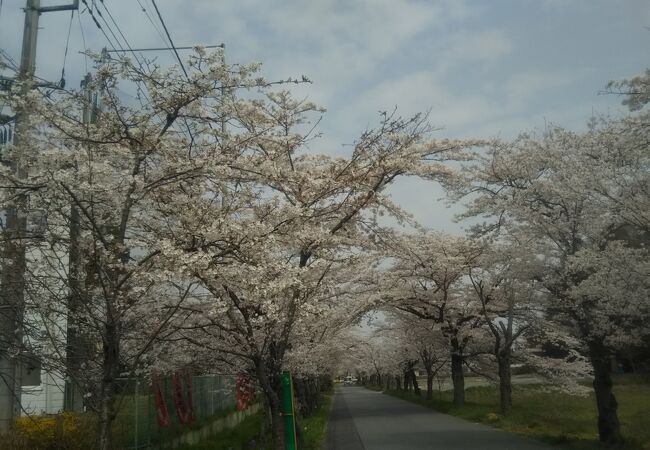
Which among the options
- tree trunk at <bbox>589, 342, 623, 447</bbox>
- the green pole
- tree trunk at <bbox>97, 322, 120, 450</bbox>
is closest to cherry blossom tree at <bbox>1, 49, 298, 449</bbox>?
tree trunk at <bbox>97, 322, 120, 450</bbox>

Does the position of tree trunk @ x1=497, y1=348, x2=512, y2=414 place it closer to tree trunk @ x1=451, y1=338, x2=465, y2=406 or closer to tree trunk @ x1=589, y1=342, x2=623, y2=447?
tree trunk @ x1=451, y1=338, x2=465, y2=406

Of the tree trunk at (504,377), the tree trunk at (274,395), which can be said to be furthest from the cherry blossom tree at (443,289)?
the tree trunk at (274,395)

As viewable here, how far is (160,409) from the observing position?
1364cm

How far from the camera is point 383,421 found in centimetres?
2467

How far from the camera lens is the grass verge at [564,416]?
14734 mm

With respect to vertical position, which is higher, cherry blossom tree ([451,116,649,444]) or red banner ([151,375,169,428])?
cherry blossom tree ([451,116,649,444])

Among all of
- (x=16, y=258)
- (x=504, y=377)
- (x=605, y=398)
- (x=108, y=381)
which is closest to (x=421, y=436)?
(x=605, y=398)

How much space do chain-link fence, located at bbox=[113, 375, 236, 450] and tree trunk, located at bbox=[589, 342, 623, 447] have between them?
9.78 m

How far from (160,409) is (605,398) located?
390 inches

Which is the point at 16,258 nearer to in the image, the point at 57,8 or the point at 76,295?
the point at 76,295

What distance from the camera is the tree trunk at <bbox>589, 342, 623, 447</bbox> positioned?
13.4 m

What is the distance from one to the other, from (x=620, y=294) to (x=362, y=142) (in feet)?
17.0

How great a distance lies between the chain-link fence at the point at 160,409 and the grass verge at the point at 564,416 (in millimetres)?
9154

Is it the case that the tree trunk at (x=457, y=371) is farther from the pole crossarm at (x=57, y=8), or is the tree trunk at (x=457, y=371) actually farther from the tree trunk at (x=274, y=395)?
the pole crossarm at (x=57, y=8)
